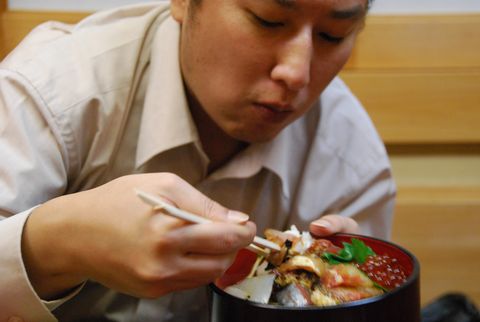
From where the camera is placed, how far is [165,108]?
36.5 inches

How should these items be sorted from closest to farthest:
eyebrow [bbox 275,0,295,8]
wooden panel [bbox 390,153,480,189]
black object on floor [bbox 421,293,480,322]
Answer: eyebrow [bbox 275,0,295,8] → black object on floor [bbox 421,293,480,322] → wooden panel [bbox 390,153,480,189]

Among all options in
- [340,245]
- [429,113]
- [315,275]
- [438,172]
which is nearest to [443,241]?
[438,172]

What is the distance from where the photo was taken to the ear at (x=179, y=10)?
929 mm

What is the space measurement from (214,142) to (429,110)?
0.67m

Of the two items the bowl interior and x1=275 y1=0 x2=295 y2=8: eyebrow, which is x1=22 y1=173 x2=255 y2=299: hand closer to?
the bowl interior

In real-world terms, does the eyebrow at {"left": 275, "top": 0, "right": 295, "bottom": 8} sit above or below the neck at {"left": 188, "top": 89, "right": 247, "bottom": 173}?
above

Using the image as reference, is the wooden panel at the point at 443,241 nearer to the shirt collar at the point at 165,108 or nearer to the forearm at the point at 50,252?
the shirt collar at the point at 165,108

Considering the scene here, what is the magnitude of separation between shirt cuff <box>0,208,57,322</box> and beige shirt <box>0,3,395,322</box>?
14 millimetres

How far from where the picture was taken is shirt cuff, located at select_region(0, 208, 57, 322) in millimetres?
684

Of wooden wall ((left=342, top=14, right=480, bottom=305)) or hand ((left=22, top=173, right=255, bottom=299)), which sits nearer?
hand ((left=22, top=173, right=255, bottom=299))

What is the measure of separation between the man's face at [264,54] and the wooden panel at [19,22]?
0.63 m

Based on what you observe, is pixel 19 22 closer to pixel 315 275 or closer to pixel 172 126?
pixel 172 126

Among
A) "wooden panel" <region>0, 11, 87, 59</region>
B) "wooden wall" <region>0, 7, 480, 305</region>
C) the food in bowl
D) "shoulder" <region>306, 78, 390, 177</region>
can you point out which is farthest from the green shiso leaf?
"wooden panel" <region>0, 11, 87, 59</region>

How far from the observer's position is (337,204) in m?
1.08
